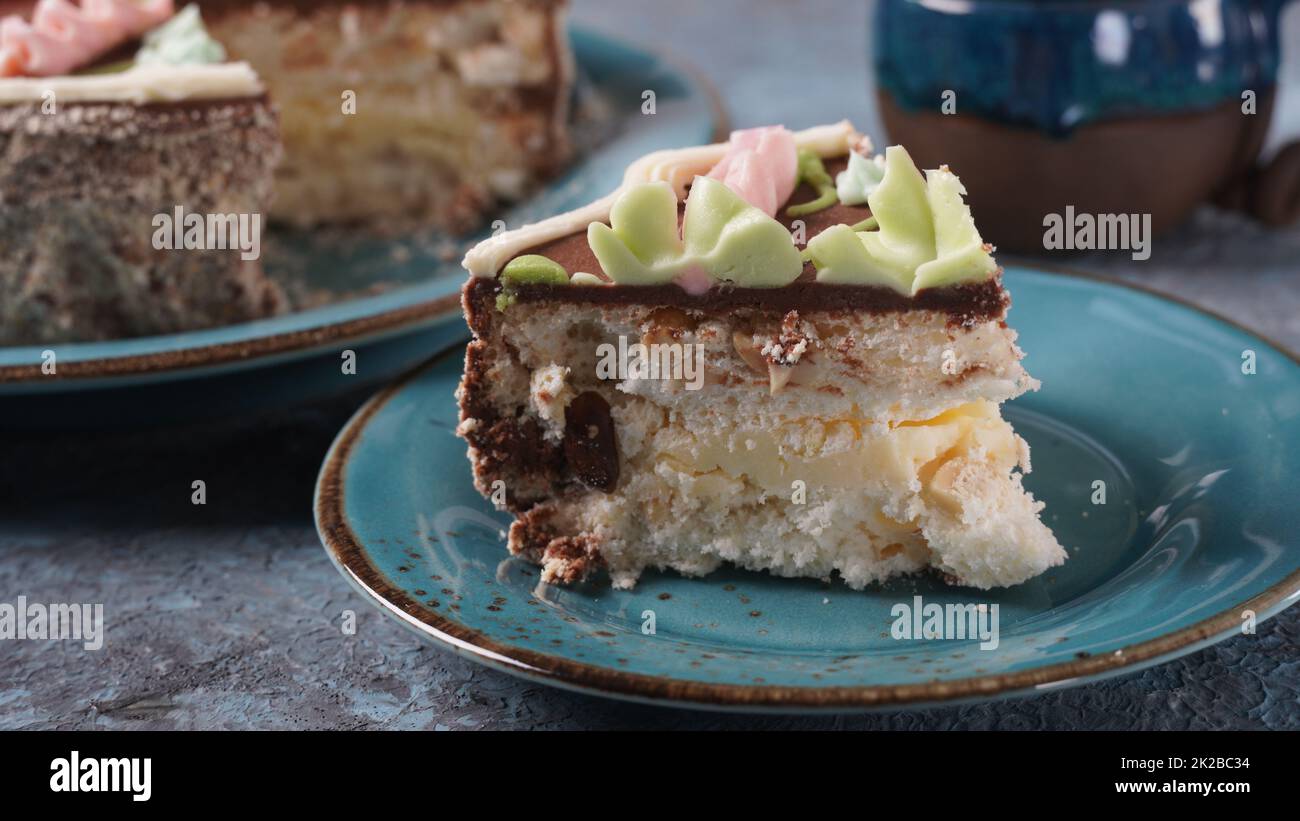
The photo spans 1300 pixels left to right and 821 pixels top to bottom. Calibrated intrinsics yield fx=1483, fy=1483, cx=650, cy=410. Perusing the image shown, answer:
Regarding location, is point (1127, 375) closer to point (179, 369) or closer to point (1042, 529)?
point (1042, 529)

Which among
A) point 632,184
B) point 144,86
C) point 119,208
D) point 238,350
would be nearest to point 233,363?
point 238,350

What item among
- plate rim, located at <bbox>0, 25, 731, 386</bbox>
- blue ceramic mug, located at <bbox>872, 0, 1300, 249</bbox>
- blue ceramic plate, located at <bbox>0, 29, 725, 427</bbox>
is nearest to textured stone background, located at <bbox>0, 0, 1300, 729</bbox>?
blue ceramic plate, located at <bbox>0, 29, 725, 427</bbox>

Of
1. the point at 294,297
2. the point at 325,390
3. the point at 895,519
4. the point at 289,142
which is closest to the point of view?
the point at 895,519

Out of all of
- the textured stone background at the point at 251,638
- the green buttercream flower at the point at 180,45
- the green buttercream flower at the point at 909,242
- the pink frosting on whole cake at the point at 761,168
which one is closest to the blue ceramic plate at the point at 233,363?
the textured stone background at the point at 251,638

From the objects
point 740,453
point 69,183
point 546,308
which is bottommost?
point 740,453

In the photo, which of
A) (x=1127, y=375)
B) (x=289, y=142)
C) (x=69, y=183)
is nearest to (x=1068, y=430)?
(x=1127, y=375)

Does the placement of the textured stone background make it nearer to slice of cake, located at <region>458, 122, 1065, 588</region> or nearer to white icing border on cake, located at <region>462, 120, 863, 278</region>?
slice of cake, located at <region>458, 122, 1065, 588</region>
